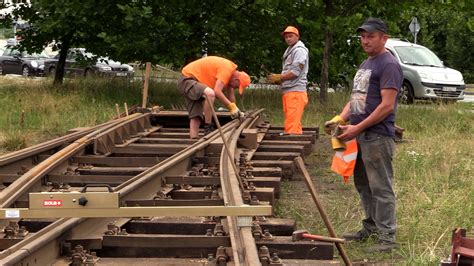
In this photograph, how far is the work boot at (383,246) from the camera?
5387 mm

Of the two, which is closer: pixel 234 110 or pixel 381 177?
pixel 381 177

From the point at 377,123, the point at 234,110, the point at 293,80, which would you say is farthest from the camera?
the point at 293,80

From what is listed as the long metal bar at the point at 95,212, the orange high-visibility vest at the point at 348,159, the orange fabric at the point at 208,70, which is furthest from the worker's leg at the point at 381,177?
the orange fabric at the point at 208,70

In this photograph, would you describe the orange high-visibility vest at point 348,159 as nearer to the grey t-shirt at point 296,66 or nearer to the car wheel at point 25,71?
the grey t-shirt at point 296,66

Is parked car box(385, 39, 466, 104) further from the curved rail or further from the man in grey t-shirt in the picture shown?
the man in grey t-shirt

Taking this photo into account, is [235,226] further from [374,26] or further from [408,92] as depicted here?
[408,92]

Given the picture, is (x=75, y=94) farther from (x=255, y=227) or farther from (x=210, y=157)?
(x=255, y=227)

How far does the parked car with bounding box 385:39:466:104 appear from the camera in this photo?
66.7 feet

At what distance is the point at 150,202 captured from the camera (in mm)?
5328

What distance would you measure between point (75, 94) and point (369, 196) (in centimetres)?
1077

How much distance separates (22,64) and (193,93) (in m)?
29.3

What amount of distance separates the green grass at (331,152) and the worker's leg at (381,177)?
213 mm

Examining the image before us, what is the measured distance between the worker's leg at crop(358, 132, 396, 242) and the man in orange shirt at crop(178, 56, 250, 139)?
129 inches

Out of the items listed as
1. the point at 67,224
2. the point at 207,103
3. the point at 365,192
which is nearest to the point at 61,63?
the point at 207,103
